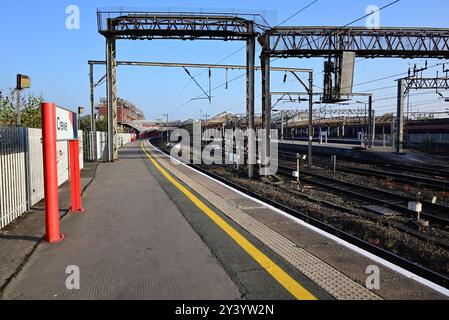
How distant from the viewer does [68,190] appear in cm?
1191

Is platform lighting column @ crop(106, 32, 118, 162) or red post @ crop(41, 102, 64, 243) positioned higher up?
platform lighting column @ crop(106, 32, 118, 162)

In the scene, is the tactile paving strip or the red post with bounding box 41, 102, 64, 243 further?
the red post with bounding box 41, 102, 64, 243

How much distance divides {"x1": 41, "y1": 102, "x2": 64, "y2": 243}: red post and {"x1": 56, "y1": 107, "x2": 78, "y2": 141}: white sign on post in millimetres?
453

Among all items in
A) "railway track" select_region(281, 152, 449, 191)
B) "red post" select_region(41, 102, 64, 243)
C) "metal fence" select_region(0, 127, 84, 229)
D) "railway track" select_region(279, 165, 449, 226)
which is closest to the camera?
"red post" select_region(41, 102, 64, 243)

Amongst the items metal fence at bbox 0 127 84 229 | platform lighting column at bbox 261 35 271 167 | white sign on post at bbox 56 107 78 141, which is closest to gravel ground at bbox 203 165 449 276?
platform lighting column at bbox 261 35 271 167

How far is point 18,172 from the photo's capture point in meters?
7.93

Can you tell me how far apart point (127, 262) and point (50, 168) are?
2.14 m

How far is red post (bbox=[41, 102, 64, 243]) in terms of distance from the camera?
584 cm

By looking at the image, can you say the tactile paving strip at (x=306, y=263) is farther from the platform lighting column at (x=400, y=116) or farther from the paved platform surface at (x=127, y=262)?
the platform lighting column at (x=400, y=116)

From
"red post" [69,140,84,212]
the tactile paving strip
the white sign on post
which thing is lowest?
the tactile paving strip

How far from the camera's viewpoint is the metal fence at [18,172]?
7.04 m

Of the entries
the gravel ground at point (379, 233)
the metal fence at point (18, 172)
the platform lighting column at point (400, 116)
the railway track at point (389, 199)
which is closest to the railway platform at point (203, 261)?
the metal fence at point (18, 172)

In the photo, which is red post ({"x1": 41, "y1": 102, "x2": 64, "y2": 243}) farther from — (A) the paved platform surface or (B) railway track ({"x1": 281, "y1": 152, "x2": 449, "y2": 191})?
(B) railway track ({"x1": 281, "y1": 152, "x2": 449, "y2": 191})

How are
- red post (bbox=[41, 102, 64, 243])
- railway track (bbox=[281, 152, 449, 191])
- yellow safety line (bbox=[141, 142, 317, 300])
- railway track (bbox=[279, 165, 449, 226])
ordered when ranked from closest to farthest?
yellow safety line (bbox=[141, 142, 317, 300]) → red post (bbox=[41, 102, 64, 243]) → railway track (bbox=[279, 165, 449, 226]) → railway track (bbox=[281, 152, 449, 191])
